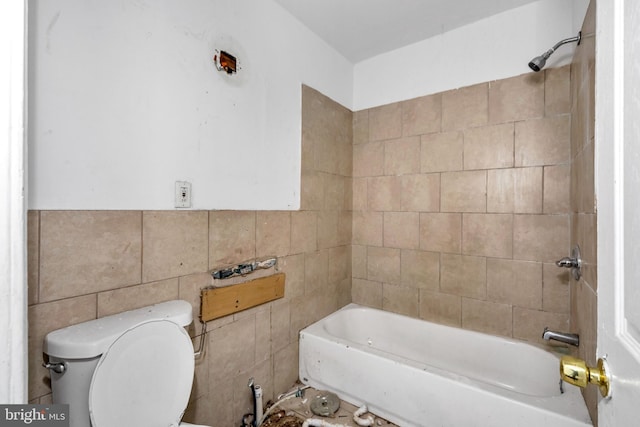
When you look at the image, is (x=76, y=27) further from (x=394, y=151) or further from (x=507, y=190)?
(x=507, y=190)

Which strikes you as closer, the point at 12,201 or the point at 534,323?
the point at 12,201

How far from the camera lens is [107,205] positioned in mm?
1061

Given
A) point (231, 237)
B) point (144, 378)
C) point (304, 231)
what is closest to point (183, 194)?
point (231, 237)

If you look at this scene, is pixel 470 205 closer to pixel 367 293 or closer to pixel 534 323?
pixel 534 323

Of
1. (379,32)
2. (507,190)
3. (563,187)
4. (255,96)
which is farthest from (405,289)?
(379,32)

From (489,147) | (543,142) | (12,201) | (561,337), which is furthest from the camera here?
(489,147)

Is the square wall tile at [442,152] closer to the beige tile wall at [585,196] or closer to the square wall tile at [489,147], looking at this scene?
the square wall tile at [489,147]

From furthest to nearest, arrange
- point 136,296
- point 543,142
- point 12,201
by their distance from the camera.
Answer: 1. point 543,142
2. point 136,296
3. point 12,201

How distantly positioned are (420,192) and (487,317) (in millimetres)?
985

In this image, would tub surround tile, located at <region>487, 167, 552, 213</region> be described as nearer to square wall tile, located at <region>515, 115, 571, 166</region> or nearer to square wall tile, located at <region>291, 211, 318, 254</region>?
square wall tile, located at <region>515, 115, 571, 166</region>

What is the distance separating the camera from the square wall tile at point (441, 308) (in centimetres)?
203

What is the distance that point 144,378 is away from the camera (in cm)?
99

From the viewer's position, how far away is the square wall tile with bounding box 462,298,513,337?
1.86m

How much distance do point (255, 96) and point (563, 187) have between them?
1.92m
